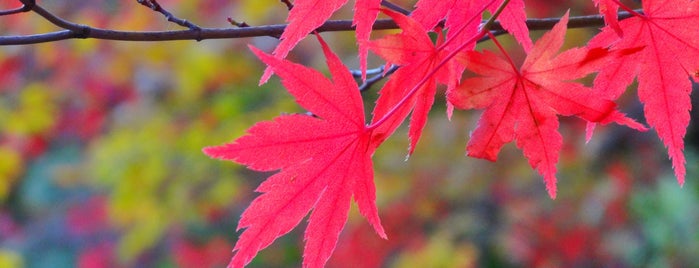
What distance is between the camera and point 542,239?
2.22m

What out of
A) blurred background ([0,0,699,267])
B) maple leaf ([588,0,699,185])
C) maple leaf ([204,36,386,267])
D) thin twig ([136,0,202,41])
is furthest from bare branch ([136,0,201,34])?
blurred background ([0,0,699,267])

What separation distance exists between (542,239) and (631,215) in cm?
26

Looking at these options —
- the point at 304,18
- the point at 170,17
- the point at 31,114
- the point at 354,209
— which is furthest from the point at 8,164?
the point at 304,18

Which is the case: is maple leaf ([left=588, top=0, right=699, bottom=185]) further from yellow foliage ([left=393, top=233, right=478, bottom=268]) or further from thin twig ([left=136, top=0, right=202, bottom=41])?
yellow foliage ([left=393, top=233, right=478, bottom=268])

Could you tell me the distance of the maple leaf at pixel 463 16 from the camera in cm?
56

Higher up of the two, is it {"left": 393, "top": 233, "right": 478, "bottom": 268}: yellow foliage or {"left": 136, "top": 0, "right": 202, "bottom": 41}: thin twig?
{"left": 136, "top": 0, "right": 202, "bottom": 41}: thin twig

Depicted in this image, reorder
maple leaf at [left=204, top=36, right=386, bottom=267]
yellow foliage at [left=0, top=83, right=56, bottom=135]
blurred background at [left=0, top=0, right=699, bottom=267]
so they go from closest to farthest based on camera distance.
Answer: maple leaf at [left=204, top=36, right=386, bottom=267] → blurred background at [left=0, top=0, right=699, bottom=267] → yellow foliage at [left=0, top=83, right=56, bottom=135]

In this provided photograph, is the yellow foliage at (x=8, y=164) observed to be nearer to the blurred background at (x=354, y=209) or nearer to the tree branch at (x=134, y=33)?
the blurred background at (x=354, y=209)

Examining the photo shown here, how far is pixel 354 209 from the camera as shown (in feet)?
6.99

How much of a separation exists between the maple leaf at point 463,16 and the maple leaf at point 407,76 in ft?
0.07

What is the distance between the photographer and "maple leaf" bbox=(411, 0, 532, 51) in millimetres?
559

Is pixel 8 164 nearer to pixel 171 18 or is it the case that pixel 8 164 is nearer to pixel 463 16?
pixel 171 18

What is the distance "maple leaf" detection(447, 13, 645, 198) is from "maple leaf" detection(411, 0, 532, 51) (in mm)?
43

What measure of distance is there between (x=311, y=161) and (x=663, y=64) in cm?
30
